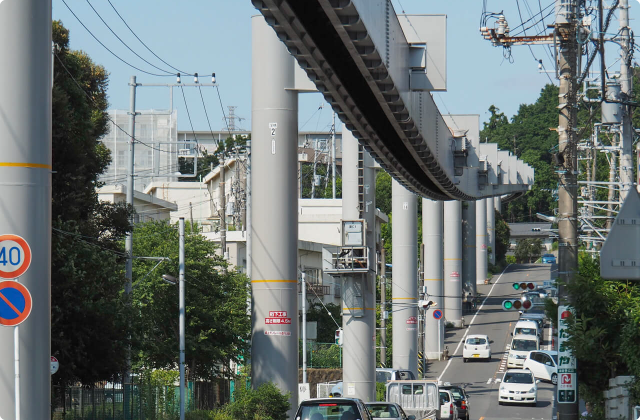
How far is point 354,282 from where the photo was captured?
120 ft

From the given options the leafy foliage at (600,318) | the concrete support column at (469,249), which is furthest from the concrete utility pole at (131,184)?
the concrete support column at (469,249)

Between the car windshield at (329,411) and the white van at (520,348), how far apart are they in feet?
126

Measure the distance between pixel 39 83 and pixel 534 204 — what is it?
137m

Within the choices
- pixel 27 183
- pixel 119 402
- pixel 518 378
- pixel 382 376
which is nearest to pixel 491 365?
pixel 382 376

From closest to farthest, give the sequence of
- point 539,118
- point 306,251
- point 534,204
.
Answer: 1. point 306,251
2. point 534,204
3. point 539,118

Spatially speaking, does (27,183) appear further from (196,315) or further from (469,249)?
(469,249)

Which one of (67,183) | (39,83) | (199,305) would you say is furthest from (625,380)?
(199,305)

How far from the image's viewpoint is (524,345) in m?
55.6

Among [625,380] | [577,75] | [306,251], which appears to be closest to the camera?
[625,380]

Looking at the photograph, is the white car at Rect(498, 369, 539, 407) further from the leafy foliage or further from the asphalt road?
the leafy foliage

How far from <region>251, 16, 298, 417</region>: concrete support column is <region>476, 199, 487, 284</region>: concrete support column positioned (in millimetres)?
77833

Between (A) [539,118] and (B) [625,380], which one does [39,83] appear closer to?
(B) [625,380]

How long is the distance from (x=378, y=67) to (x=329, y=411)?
6351 millimetres

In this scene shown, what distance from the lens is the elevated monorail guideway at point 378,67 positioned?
13.3 meters
